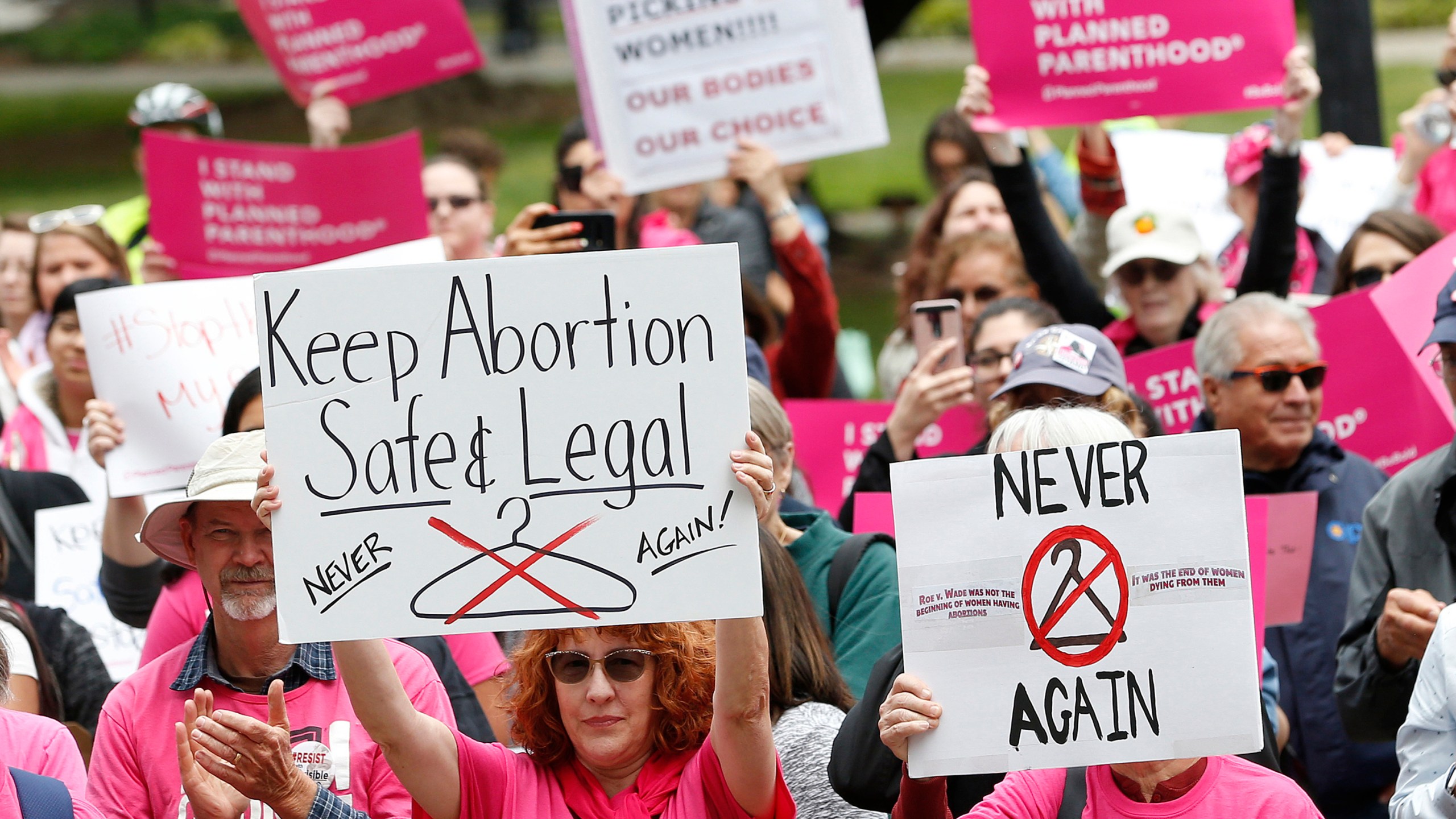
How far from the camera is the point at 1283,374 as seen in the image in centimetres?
456

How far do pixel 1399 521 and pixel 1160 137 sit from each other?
3515 millimetres

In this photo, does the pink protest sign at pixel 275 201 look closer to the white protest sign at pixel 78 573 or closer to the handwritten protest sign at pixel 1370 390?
the white protest sign at pixel 78 573

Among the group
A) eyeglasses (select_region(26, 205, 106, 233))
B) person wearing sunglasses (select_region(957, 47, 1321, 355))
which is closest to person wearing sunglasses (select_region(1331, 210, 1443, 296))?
person wearing sunglasses (select_region(957, 47, 1321, 355))

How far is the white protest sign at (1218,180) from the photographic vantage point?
6.75 meters

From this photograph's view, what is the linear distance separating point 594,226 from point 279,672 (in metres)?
1.90

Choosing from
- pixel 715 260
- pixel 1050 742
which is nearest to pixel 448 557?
pixel 715 260

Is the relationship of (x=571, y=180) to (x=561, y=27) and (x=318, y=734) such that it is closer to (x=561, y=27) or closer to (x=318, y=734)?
(x=318, y=734)

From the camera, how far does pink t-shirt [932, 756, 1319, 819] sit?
9.34 ft

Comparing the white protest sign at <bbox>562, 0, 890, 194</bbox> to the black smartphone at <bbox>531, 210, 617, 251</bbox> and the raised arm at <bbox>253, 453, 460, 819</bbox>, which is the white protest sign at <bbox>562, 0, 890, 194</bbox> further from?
the raised arm at <bbox>253, 453, 460, 819</bbox>

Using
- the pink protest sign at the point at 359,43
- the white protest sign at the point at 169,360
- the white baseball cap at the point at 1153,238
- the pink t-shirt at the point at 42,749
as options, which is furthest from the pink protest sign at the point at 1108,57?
the pink t-shirt at the point at 42,749

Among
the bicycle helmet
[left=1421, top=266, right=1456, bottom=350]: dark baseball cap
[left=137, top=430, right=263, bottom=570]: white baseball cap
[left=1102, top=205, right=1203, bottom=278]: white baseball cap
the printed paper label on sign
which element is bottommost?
the printed paper label on sign

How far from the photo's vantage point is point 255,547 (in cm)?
349

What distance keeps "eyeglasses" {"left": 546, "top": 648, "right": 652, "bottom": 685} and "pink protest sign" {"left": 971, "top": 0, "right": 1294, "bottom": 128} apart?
10.2 ft

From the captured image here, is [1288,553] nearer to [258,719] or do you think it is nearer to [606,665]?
[606,665]
